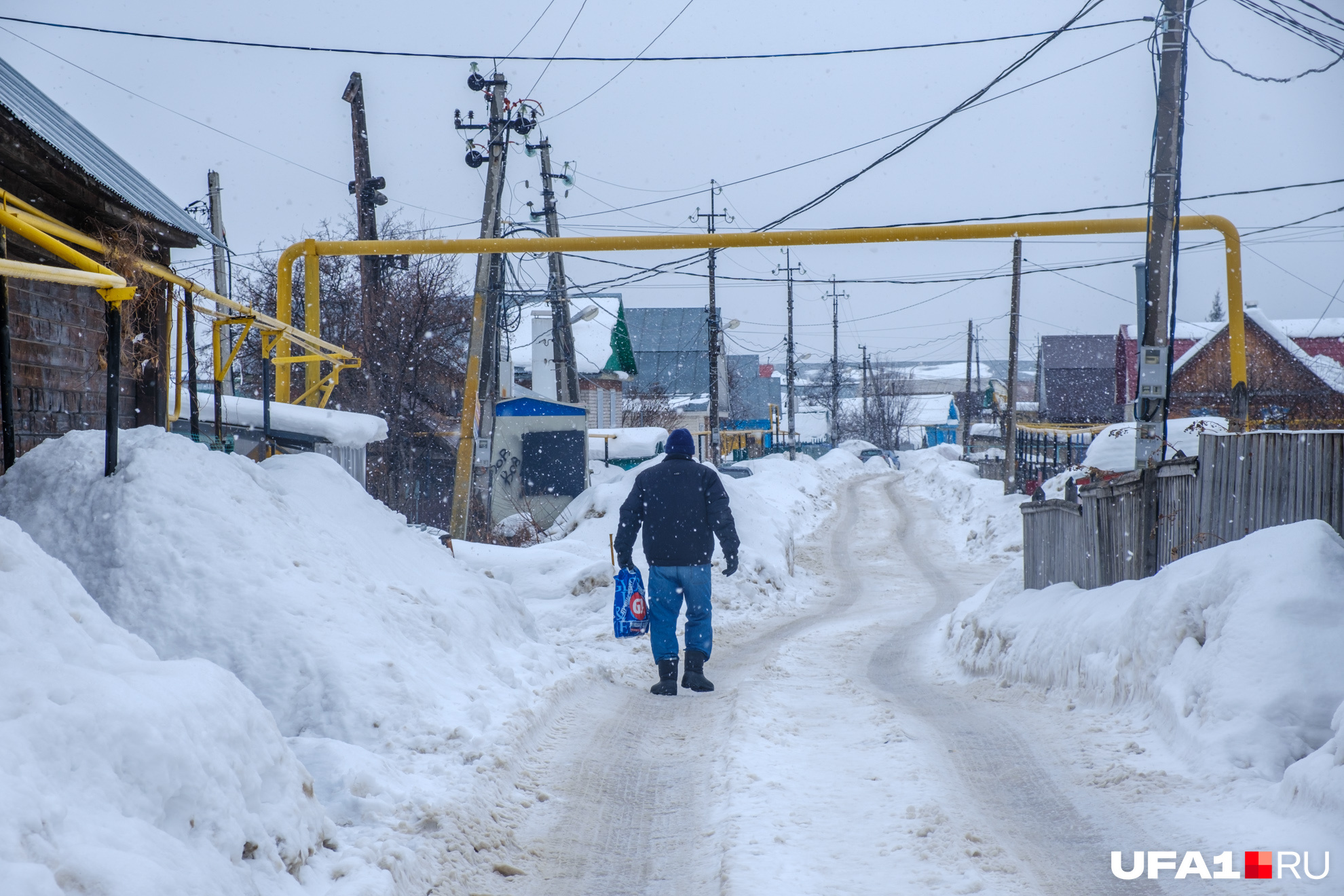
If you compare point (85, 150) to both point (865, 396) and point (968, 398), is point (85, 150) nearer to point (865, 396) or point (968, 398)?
point (968, 398)

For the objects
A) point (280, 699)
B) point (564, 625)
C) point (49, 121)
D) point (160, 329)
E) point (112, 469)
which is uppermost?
point (49, 121)

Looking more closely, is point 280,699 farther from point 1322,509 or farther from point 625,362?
point 625,362

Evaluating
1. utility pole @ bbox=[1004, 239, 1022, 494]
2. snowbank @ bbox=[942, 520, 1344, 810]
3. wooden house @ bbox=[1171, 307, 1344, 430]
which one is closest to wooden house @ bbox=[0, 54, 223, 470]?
snowbank @ bbox=[942, 520, 1344, 810]

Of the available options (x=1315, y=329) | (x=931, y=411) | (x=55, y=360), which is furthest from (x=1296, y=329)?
(x=931, y=411)

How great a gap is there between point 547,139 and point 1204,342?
26.0m

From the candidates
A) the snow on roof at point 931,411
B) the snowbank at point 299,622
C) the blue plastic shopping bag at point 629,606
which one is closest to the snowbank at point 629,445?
the blue plastic shopping bag at point 629,606

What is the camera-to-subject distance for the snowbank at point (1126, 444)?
11891 millimetres

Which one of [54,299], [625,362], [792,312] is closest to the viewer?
[54,299]

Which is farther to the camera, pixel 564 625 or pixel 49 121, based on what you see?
pixel 564 625

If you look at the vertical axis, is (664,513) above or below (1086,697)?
above

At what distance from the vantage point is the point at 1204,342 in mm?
34656

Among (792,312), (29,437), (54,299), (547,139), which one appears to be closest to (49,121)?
(54,299)

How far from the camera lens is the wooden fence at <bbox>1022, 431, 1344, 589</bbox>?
5.27m

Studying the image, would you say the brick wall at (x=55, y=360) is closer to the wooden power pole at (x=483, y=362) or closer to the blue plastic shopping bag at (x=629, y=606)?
the blue plastic shopping bag at (x=629, y=606)
